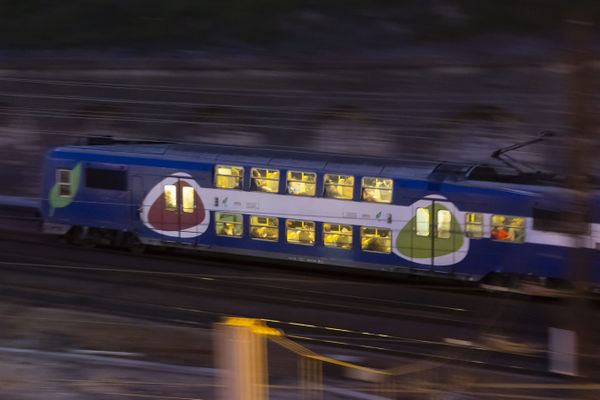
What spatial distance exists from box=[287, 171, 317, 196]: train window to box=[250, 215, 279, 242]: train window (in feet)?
1.97

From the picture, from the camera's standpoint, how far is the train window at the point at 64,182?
15.7 meters

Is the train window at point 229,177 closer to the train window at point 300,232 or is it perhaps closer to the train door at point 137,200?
the train window at point 300,232

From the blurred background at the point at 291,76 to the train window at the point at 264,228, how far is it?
20.3ft

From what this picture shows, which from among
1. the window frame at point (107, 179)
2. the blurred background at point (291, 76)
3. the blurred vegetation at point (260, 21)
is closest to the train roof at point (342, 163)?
the window frame at point (107, 179)

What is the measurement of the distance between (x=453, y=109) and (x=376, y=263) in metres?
6.93

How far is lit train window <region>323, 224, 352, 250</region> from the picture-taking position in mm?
13695

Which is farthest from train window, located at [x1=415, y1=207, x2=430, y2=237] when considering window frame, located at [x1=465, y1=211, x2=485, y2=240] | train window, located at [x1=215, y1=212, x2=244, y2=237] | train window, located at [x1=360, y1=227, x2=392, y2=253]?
train window, located at [x1=215, y1=212, x2=244, y2=237]

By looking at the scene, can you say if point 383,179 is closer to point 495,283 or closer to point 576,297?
point 495,283

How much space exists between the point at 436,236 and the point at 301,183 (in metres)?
2.20

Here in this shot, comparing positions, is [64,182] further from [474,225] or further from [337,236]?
[474,225]

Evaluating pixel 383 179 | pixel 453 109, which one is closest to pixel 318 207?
pixel 383 179

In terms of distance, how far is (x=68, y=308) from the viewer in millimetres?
12656

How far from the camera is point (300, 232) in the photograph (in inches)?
551

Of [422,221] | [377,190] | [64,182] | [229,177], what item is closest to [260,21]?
[64,182]
